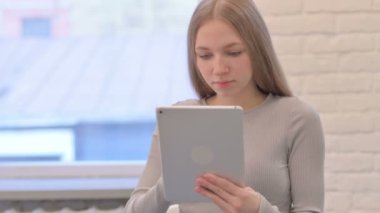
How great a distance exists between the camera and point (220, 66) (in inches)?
42.9

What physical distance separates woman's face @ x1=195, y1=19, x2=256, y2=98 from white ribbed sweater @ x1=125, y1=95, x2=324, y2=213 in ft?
0.36

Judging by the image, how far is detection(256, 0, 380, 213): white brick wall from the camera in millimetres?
1775

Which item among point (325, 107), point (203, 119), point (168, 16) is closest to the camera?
point (203, 119)

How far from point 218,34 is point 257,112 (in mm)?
198

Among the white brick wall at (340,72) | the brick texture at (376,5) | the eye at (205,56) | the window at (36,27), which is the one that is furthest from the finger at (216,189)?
the window at (36,27)

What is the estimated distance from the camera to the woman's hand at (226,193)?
983mm

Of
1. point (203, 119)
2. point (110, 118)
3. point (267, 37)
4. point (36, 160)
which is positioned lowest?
point (36, 160)

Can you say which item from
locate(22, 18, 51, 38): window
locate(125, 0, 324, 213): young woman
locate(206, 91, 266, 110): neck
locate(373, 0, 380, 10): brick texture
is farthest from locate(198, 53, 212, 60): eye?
locate(22, 18, 51, 38): window

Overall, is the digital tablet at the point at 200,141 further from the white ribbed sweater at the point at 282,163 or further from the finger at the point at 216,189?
the white ribbed sweater at the point at 282,163

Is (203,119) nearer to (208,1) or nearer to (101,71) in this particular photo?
(208,1)

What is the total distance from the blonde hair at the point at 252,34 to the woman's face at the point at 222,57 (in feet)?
0.04

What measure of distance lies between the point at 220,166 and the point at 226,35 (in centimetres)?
26

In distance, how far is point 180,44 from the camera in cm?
202

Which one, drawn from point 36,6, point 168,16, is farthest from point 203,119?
point 36,6
